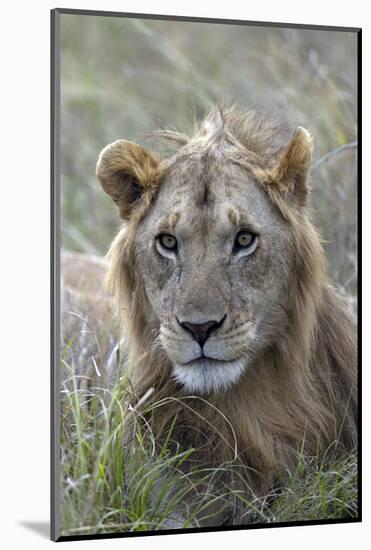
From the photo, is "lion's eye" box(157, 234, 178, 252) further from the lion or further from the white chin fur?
the white chin fur

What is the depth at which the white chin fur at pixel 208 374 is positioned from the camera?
4.27 metres

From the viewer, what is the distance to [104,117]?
27.3 ft

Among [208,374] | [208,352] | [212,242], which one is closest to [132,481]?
[208,374]

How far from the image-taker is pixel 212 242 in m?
4.36

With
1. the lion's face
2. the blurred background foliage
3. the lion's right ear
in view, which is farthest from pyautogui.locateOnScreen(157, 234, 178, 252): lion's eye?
the blurred background foliage

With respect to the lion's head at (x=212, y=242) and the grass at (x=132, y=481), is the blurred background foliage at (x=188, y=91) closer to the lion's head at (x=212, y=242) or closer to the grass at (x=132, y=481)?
the lion's head at (x=212, y=242)

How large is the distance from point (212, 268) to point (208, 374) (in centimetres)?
40

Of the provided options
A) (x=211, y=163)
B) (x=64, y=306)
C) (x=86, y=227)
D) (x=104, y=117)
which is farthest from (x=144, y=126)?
(x=211, y=163)

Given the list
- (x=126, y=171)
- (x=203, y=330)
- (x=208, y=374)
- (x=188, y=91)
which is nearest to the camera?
(x=203, y=330)

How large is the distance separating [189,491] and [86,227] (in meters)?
3.35

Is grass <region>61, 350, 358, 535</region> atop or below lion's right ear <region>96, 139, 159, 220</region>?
below

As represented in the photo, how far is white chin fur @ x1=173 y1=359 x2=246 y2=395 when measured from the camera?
4.27 meters

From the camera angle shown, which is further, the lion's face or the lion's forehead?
the lion's forehead

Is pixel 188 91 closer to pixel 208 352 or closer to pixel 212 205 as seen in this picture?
pixel 212 205
